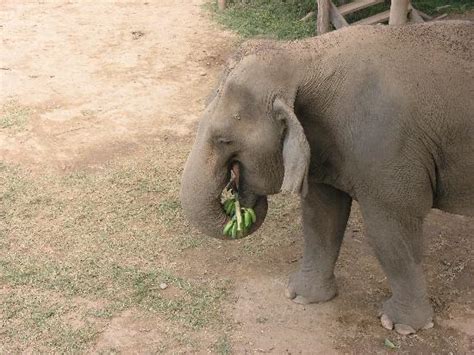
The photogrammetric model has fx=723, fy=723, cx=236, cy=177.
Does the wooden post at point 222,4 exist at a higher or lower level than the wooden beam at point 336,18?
lower

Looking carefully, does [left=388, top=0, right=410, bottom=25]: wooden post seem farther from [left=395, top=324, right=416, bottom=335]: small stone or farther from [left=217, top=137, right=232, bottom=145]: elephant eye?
[left=217, top=137, right=232, bottom=145]: elephant eye

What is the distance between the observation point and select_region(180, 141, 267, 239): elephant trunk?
12.4 ft

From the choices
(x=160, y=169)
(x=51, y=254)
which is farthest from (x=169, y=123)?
(x=51, y=254)

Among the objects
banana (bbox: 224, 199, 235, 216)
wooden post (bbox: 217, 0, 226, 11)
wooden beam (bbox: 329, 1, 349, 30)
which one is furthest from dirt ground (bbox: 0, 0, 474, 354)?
wooden post (bbox: 217, 0, 226, 11)

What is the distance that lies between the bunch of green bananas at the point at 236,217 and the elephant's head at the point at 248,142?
0.37 feet

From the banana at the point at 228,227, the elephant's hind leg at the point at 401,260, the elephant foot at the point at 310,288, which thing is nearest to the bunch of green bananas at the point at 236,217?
the banana at the point at 228,227

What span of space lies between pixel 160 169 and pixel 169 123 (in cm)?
97

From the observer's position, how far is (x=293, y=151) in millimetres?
3537

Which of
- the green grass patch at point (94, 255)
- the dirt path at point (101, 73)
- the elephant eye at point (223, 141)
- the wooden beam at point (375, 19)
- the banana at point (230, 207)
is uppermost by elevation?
the elephant eye at point (223, 141)

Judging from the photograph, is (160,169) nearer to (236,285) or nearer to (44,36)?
(236,285)

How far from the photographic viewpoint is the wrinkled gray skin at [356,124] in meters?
3.59

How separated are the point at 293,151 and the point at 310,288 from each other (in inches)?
53.1

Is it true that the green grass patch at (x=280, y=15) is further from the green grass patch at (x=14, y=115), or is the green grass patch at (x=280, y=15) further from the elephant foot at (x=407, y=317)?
the elephant foot at (x=407, y=317)

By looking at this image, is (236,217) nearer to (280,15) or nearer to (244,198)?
(244,198)
